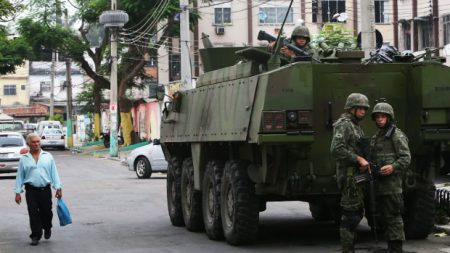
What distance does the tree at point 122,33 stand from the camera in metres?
49.7

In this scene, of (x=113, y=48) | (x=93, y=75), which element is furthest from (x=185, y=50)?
(x=93, y=75)

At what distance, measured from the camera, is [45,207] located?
41.1 feet

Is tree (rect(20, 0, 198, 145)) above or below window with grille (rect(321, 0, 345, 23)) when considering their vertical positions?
below

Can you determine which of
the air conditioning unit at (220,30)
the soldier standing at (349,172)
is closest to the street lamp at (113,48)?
the air conditioning unit at (220,30)

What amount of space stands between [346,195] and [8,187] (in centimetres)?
1783

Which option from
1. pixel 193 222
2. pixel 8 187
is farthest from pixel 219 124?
pixel 8 187

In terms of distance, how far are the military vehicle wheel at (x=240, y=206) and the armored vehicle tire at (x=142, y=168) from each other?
17555 mm

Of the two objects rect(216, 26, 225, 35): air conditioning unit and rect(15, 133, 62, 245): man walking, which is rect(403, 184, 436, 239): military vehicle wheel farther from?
rect(216, 26, 225, 35): air conditioning unit

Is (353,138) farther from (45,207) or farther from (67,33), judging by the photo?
(67,33)

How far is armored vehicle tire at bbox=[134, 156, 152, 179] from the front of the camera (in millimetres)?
28828

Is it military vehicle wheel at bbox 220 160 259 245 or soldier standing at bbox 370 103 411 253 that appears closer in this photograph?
soldier standing at bbox 370 103 411 253

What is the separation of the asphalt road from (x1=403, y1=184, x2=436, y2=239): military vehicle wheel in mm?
187

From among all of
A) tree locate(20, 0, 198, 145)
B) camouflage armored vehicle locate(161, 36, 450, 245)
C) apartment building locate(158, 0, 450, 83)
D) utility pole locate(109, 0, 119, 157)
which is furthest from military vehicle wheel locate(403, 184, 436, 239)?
apartment building locate(158, 0, 450, 83)

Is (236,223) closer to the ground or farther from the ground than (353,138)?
closer to the ground
